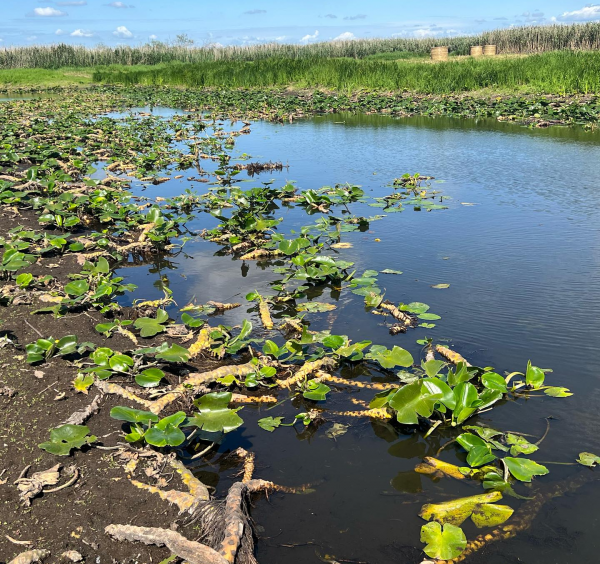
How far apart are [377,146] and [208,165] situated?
3.27 m

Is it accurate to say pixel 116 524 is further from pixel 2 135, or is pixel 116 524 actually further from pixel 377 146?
pixel 2 135

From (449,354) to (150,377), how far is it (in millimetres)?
1715

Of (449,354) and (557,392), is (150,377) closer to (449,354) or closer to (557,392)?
(449,354)

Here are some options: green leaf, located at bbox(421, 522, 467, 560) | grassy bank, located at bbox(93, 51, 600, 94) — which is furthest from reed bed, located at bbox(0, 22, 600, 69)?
green leaf, located at bbox(421, 522, 467, 560)

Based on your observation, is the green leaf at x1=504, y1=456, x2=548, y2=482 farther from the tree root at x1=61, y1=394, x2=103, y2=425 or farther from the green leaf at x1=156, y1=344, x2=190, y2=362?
the tree root at x1=61, y1=394, x2=103, y2=425

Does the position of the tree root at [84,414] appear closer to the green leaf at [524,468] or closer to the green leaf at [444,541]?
the green leaf at [444,541]

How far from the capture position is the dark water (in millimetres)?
2145

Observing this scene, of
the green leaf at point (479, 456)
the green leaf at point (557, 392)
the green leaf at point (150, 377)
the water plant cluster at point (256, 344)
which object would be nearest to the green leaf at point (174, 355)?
the water plant cluster at point (256, 344)

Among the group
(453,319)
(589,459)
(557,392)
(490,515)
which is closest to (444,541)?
(490,515)

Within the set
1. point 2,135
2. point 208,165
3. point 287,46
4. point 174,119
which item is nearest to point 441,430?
point 208,165

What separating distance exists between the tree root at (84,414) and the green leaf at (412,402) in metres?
1.44

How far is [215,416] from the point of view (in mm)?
2582

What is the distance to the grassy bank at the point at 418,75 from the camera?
51.5 ft

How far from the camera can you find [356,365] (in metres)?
3.29
